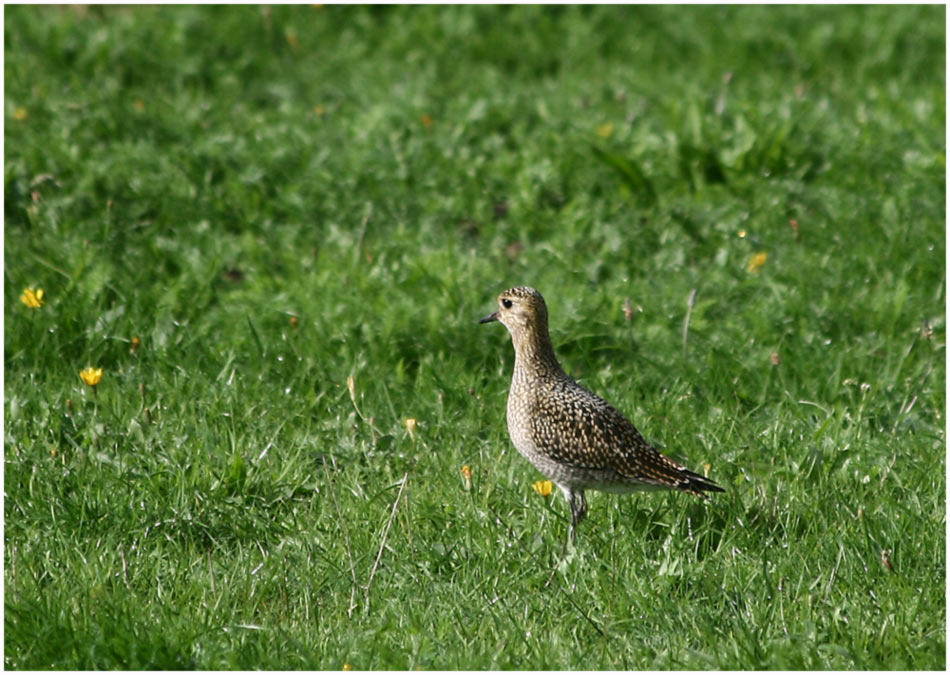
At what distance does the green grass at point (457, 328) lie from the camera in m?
4.73

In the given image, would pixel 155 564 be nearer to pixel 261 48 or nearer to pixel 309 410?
pixel 309 410

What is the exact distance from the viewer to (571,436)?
5.30 m

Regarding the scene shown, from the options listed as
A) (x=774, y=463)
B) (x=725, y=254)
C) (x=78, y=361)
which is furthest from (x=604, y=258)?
(x=78, y=361)

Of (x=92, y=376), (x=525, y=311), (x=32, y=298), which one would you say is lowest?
(x=92, y=376)

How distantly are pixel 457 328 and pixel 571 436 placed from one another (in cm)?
156

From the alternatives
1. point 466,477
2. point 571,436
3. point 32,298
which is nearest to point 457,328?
point 466,477

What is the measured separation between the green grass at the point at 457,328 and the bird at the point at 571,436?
20 cm

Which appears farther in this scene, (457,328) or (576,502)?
(457,328)

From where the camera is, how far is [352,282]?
7.16 meters

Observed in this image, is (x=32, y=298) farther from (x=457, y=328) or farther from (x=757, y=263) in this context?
(x=757, y=263)

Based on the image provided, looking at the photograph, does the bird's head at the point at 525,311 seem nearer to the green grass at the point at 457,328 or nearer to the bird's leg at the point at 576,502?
the green grass at the point at 457,328

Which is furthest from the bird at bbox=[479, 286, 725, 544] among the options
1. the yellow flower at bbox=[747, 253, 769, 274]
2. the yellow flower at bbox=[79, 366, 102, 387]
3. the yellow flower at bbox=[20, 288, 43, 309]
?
the yellow flower at bbox=[20, 288, 43, 309]

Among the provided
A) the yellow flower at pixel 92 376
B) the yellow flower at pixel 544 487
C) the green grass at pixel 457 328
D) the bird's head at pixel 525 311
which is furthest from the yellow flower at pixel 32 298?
the yellow flower at pixel 544 487

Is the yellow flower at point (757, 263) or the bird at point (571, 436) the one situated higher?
the yellow flower at point (757, 263)
